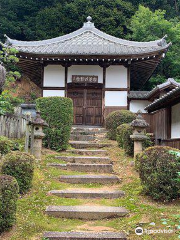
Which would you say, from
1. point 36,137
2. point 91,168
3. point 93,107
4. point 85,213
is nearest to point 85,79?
point 93,107

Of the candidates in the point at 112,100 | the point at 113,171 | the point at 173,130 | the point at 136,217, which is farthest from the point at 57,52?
the point at 136,217

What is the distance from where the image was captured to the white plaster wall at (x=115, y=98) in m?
16.7

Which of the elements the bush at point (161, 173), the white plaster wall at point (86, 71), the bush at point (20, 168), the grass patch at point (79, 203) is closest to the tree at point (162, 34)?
the white plaster wall at point (86, 71)

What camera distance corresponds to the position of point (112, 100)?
16766mm

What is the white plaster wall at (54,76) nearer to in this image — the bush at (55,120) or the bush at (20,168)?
the bush at (55,120)

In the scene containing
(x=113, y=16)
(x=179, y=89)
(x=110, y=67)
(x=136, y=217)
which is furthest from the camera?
(x=113, y=16)

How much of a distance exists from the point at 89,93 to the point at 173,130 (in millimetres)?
7614

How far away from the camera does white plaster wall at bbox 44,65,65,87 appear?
55.6 ft

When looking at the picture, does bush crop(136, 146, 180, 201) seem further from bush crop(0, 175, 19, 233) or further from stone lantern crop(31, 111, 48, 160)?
stone lantern crop(31, 111, 48, 160)

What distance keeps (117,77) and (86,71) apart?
1.93m

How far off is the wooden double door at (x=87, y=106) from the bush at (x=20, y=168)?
34.8 ft

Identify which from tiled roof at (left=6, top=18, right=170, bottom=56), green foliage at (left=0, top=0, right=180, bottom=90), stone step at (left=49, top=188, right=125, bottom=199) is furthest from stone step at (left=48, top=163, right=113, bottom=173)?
green foliage at (left=0, top=0, right=180, bottom=90)

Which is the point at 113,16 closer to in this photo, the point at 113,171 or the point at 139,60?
the point at 139,60

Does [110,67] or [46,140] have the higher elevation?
[110,67]
